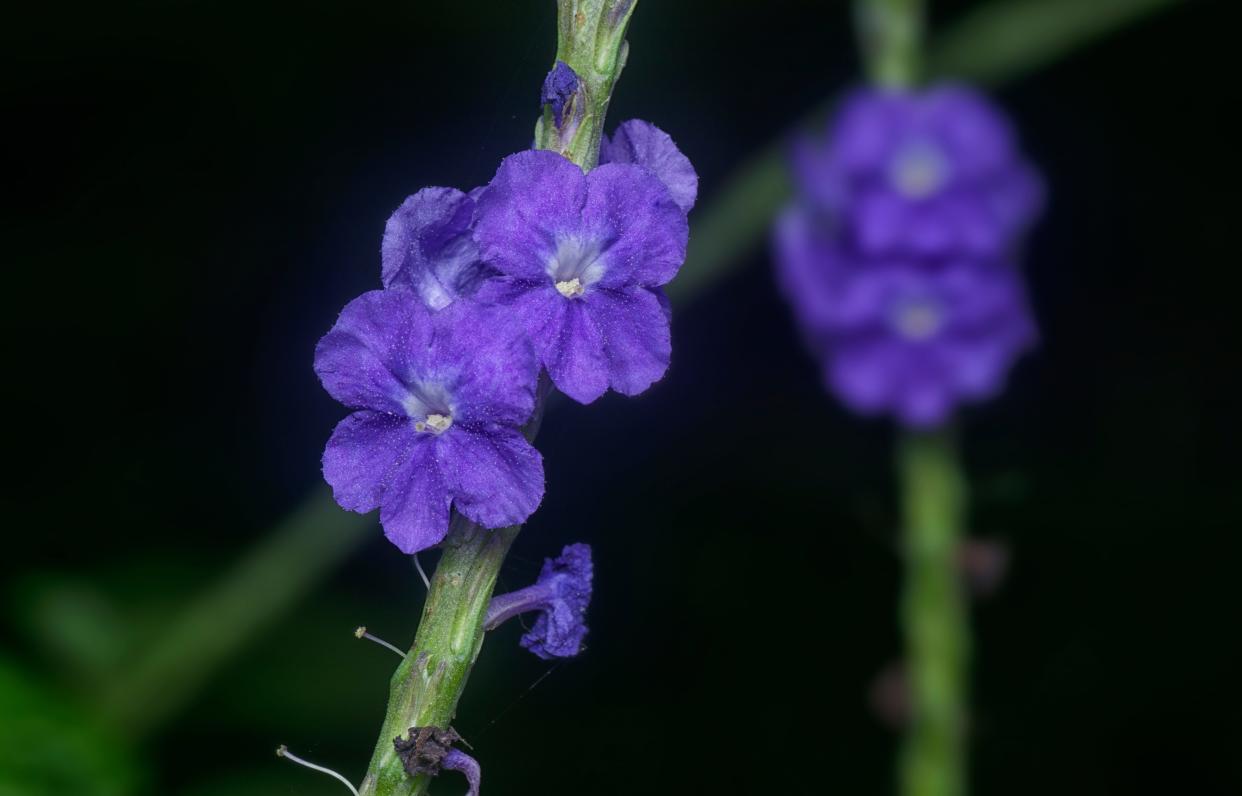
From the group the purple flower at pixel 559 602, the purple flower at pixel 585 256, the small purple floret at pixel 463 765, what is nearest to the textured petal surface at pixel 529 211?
the purple flower at pixel 585 256

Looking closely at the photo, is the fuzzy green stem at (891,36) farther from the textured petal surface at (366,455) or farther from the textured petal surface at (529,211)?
the textured petal surface at (366,455)

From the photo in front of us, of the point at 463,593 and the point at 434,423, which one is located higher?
the point at 434,423

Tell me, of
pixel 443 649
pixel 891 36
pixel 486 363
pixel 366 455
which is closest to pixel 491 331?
pixel 486 363

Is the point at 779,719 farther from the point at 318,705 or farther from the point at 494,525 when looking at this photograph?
the point at 494,525

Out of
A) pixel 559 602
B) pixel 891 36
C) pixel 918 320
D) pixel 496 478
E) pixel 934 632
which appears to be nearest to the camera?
pixel 496 478

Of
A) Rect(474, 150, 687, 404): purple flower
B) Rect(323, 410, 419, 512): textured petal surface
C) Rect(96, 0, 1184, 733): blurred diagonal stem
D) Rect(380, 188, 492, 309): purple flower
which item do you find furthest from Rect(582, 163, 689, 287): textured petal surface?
Rect(96, 0, 1184, 733): blurred diagonal stem

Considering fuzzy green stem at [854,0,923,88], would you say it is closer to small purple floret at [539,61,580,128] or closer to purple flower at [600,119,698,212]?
purple flower at [600,119,698,212]

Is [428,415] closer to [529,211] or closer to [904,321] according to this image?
[529,211]
